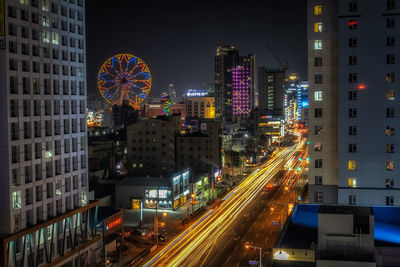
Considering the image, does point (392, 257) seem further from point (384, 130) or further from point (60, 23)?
point (60, 23)

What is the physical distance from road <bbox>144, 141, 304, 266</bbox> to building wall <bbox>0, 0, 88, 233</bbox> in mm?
10206

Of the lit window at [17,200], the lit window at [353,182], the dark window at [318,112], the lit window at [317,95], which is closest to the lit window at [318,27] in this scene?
the lit window at [317,95]

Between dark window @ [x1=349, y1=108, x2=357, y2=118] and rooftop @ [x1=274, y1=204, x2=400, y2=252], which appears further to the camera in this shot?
dark window @ [x1=349, y1=108, x2=357, y2=118]

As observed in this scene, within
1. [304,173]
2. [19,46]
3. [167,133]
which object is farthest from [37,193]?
[304,173]

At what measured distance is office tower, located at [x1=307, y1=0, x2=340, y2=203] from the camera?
42125 millimetres

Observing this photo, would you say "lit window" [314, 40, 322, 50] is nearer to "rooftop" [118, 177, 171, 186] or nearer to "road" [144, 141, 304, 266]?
"road" [144, 141, 304, 266]

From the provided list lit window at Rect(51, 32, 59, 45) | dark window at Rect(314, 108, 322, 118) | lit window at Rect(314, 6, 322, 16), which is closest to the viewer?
lit window at Rect(51, 32, 59, 45)

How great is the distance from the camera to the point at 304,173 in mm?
93500

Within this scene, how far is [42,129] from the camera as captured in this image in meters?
36.1

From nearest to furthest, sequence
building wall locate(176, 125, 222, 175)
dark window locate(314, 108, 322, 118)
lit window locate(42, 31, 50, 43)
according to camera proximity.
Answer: lit window locate(42, 31, 50, 43), dark window locate(314, 108, 322, 118), building wall locate(176, 125, 222, 175)

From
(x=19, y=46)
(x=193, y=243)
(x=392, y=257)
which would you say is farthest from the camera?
(x=193, y=243)

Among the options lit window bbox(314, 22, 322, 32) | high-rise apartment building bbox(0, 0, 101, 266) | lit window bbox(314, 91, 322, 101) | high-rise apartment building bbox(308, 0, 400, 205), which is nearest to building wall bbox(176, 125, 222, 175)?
lit window bbox(314, 91, 322, 101)

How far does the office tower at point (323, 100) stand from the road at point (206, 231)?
1216 cm

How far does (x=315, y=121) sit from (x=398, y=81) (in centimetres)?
812
